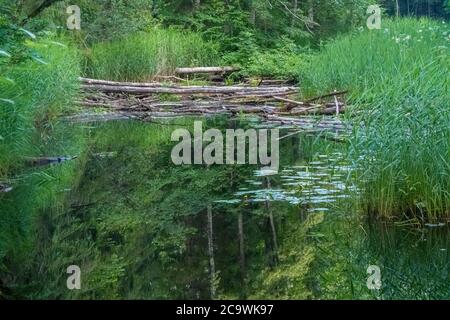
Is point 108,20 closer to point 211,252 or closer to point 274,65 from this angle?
point 274,65

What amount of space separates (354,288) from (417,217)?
124cm

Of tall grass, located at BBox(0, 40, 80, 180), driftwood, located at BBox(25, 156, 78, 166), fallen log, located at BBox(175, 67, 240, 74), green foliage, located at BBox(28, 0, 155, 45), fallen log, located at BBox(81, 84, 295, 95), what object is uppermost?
green foliage, located at BBox(28, 0, 155, 45)

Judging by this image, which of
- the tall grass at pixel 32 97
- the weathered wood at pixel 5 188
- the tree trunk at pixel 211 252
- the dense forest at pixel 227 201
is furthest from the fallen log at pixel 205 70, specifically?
the tree trunk at pixel 211 252

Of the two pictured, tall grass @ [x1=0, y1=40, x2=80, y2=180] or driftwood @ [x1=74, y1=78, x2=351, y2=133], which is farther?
driftwood @ [x1=74, y1=78, x2=351, y2=133]

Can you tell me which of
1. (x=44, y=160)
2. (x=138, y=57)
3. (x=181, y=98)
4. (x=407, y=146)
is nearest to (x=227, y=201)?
(x=407, y=146)

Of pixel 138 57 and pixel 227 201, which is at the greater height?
pixel 138 57

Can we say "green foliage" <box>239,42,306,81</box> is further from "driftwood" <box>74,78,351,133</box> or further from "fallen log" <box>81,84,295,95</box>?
"driftwood" <box>74,78,351,133</box>

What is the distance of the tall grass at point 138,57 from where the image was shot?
14.7m

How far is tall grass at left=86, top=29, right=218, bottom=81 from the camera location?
14742 mm

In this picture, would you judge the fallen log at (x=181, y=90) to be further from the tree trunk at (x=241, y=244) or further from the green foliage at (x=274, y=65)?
the tree trunk at (x=241, y=244)

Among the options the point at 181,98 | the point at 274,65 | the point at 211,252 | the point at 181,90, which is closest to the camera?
the point at 211,252

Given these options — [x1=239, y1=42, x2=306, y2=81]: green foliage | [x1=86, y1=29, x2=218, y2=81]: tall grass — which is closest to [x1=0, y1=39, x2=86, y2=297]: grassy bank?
[x1=86, y1=29, x2=218, y2=81]: tall grass

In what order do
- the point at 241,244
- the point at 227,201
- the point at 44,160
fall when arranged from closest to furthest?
the point at 241,244, the point at 227,201, the point at 44,160

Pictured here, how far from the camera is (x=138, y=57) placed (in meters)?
15.0
